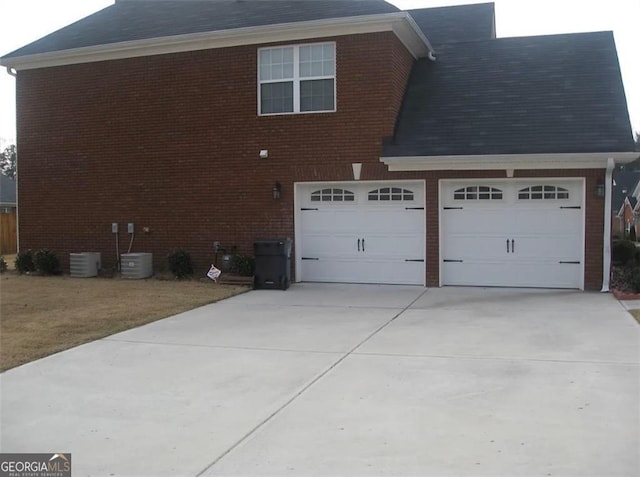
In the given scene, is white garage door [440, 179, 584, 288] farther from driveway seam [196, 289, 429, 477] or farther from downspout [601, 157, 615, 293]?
driveway seam [196, 289, 429, 477]

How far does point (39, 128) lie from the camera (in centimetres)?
1684

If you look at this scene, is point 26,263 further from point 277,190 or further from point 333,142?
point 333,142

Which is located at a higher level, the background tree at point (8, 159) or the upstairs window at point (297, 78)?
the background tree at point (8, 159)

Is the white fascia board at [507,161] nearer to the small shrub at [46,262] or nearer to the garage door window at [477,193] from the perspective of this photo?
the garage door window at [477,193]

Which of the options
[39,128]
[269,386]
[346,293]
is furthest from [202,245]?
[269,386]

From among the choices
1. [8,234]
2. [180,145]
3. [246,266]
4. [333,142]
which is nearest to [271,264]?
[246,266]

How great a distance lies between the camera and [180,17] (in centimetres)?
1648

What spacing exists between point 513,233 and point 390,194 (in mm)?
2701

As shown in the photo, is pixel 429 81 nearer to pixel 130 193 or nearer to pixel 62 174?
pixel 130 193

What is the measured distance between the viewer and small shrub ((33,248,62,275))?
16.1m

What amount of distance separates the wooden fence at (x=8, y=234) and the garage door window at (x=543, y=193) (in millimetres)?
21347

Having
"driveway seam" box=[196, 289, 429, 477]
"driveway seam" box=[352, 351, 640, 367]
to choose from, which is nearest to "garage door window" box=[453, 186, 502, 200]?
"driveway seam" box=[196, 289, 429, 477]

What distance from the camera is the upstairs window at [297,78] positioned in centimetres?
1392

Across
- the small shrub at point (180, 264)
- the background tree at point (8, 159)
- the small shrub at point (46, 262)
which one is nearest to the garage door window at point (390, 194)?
the small shrub at point (180, 264)
